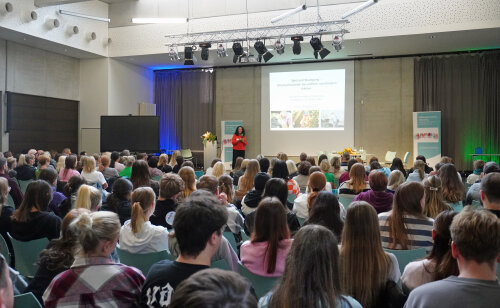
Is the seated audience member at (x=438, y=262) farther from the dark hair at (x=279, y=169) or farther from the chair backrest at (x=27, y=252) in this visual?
the dark hair at (x=279, y=169)

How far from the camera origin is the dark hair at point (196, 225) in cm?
172

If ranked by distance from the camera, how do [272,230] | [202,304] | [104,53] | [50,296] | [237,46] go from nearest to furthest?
[202,304], [50,296], [272,230], [237,46], [104,53]

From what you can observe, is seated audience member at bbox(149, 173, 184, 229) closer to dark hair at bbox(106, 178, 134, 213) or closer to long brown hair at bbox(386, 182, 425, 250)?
dark hair at bbox(106, 178, 134, 213)

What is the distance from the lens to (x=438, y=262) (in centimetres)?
205

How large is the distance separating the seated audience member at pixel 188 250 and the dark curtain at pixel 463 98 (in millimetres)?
13150

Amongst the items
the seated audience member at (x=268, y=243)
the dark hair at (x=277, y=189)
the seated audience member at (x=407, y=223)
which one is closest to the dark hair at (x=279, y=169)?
the dark hair at (x=277, y=189)

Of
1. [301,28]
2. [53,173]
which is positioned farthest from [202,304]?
[301,28]

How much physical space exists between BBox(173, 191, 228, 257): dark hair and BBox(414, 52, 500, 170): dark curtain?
1313 cm

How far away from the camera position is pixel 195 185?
499 centimetres

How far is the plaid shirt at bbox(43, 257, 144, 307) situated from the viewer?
1.84 metres

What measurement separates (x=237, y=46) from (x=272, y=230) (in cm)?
935

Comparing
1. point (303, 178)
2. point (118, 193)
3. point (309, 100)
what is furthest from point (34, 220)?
point (309, 100)

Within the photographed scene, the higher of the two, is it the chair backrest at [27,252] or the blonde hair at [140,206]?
the blonde hair at [140,206]

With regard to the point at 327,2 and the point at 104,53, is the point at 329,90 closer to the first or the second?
the point at 327,2
